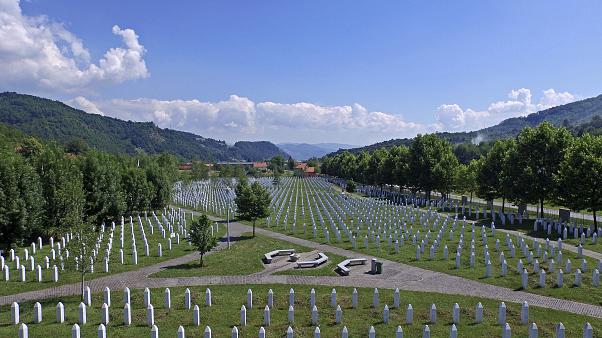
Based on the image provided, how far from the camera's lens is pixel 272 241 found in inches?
1216

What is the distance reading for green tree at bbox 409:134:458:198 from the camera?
6038cm

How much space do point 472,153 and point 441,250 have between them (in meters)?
134

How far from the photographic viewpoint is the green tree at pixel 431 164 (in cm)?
6038

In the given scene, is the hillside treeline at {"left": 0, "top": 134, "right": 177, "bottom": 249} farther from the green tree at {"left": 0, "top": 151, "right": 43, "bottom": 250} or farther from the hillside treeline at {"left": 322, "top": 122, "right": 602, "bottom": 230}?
the hillside treeline at {"left": 322, "top": 122, "right": 602, "bottom": 230}

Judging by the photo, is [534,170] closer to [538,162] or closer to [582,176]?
[538,162]

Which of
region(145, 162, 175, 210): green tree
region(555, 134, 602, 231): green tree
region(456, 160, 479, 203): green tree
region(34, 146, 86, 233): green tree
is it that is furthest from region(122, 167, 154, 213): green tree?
region(456, 160, 479, 203): green tree

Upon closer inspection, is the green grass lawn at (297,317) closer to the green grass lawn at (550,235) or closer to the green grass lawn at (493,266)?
the green grass lawn at (493,266)

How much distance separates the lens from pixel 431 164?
200 ft

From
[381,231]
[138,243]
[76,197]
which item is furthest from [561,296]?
[138,243]

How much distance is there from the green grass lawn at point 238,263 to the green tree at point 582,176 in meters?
22.1

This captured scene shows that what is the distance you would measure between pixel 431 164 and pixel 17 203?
50427 mm

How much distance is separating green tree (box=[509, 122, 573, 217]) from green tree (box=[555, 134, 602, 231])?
225 centimetres

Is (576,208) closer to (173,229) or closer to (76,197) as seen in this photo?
(173,229)

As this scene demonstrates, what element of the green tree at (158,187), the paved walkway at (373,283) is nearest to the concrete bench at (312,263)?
the paved walkway at (373,283)
